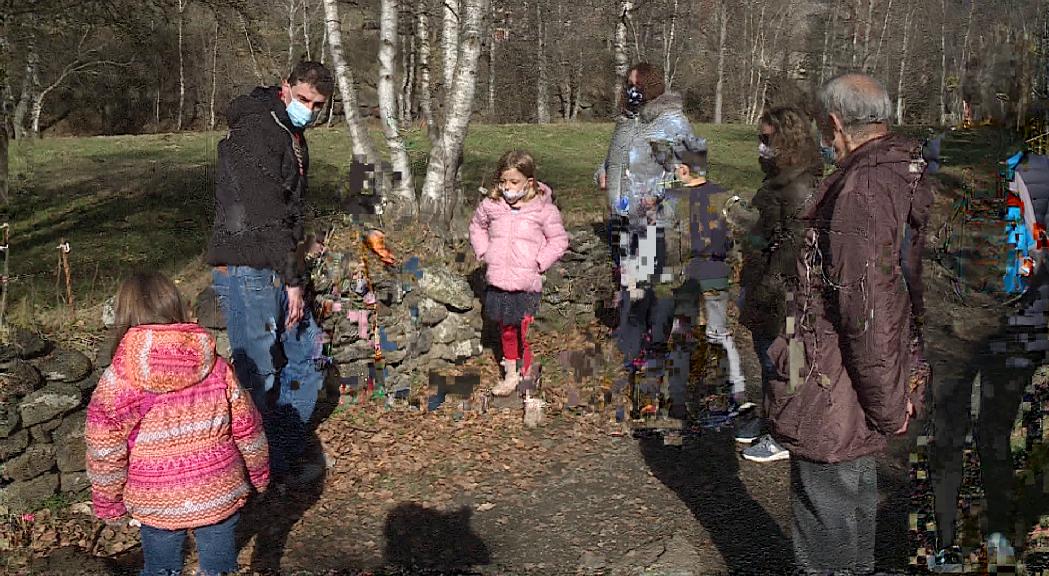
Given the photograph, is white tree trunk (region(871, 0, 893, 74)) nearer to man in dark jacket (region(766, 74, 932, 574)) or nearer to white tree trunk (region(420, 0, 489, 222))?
man in dark jacket (region(766, 74, 932, 574))

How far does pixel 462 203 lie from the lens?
6.74m

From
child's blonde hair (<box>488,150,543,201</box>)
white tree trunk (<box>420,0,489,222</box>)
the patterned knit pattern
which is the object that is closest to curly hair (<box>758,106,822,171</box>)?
child's blonde hair (<box>488,150,543,201</box>)

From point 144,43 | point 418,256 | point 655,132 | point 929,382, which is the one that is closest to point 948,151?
point 929,382

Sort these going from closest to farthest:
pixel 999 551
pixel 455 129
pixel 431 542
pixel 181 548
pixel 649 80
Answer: pixel 999 551, pixel 181 548, pixel 431 542, pixel 649 80, pixel 455 129

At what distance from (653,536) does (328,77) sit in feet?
8.60

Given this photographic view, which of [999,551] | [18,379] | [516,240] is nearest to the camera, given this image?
[999,551]

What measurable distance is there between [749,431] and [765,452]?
315 mm

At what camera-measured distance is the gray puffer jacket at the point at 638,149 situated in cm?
416

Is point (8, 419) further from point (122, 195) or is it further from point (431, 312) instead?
point (431, 312)

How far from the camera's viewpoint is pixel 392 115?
607 centimetres

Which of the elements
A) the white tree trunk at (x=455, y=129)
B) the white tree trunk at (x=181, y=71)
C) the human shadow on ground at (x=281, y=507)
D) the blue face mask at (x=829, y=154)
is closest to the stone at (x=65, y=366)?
the human shadow on ground at (x=281, y=507)

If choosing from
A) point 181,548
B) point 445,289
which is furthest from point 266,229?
point 445,289

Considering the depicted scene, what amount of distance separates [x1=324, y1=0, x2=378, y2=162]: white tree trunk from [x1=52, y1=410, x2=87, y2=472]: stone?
237 centimetres

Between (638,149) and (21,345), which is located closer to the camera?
(21,345)
